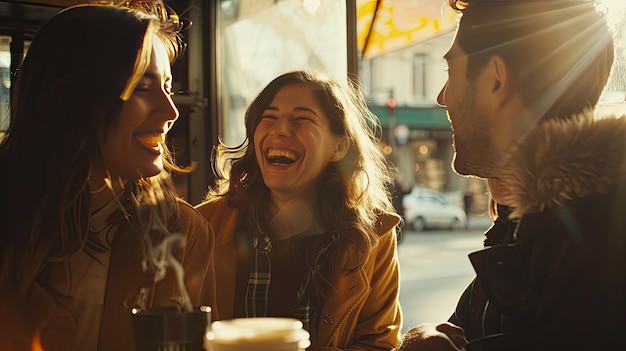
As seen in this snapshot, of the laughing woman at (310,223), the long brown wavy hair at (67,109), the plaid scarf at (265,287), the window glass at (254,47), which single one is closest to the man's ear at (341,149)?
the laughing woman at (310,223)

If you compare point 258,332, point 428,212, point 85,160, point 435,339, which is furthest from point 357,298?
point 428,212

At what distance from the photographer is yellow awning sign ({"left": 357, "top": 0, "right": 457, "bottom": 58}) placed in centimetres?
→ 373

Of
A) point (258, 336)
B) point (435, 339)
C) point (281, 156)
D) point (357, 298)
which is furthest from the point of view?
point (281, 156)

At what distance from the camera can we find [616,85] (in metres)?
1.67

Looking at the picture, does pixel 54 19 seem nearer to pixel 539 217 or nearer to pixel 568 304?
pixel 539 217

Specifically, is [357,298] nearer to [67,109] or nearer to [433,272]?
[67,109]

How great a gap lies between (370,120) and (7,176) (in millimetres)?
1389

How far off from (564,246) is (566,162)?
15 cm

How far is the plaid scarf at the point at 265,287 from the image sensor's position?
2162mm

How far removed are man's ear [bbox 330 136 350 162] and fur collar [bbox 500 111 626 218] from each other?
1161 mm

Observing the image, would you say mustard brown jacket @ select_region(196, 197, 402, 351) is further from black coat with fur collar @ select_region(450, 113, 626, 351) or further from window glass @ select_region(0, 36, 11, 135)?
window glass @ select_region(0, 36, 11, 135)

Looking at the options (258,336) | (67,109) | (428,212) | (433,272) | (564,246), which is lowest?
(433,272)

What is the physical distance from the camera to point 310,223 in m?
2.32

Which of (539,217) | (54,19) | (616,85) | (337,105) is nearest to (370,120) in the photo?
(337,105)
